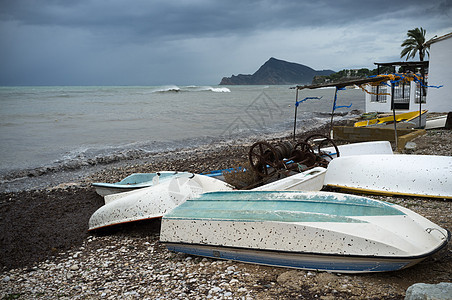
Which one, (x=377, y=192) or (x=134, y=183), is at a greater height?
(x=377, y=192)

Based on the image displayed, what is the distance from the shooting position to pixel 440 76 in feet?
62.5

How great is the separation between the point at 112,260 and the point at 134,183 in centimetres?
334

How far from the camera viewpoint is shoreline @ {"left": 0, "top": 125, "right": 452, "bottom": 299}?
134 inches

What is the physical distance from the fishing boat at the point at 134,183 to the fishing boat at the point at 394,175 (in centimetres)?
313

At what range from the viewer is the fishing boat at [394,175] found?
6.08 metres

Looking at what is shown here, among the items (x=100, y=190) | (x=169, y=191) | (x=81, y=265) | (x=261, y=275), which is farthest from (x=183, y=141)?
(x=261, y=275)

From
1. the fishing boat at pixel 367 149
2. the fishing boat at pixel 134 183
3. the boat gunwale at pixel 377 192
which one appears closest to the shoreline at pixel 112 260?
the boat gunwale at pixel 377 192

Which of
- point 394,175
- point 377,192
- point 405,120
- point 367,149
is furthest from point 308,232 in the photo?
point 405,120

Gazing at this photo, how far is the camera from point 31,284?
434 centimetres

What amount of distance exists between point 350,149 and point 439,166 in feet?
9.38

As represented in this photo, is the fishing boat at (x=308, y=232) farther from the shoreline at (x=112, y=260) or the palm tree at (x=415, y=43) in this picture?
the palm tree at (x=415, y=43)

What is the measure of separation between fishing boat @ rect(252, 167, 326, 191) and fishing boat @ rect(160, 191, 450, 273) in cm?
144

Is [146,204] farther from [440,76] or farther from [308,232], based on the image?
[440,76]

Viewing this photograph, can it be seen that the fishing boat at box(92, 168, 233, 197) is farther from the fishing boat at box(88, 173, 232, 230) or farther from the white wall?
the white wall
